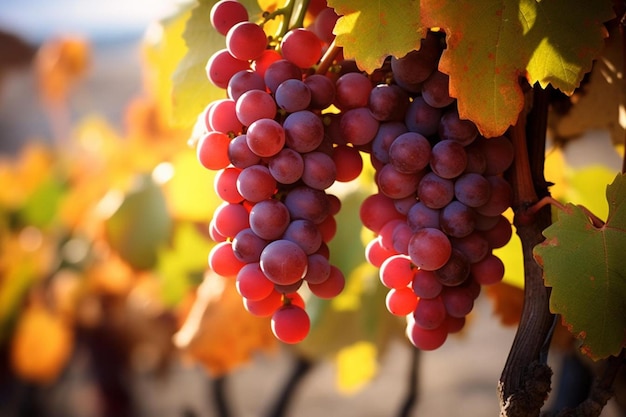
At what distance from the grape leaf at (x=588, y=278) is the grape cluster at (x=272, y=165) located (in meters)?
0.12

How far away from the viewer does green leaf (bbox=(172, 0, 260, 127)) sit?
1.56 feet

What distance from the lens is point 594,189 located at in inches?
26.1

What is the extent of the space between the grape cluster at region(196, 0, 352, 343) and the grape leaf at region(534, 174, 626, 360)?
0.12 m

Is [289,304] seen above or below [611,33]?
below

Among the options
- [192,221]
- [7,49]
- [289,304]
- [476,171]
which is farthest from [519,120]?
[7,49]

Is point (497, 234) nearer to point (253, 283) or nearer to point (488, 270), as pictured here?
point (488, 270)

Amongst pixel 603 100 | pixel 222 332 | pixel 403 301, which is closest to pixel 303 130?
pixel 403 301

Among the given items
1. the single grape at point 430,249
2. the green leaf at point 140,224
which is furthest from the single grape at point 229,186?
the green leaf at point 140,224

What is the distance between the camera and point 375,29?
37 centimetres

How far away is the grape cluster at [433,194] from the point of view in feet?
1.26

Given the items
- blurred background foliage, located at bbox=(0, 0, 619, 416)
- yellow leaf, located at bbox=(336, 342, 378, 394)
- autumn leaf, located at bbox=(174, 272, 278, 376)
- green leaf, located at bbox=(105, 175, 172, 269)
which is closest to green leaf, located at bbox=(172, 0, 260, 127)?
blurred background foliage, located at bbox=(0, 0, 619, 416)

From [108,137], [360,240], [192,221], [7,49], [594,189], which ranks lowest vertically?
[7,49]

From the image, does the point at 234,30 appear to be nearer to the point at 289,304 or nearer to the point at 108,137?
the point at 289,304

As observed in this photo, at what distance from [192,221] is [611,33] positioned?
644 mm
